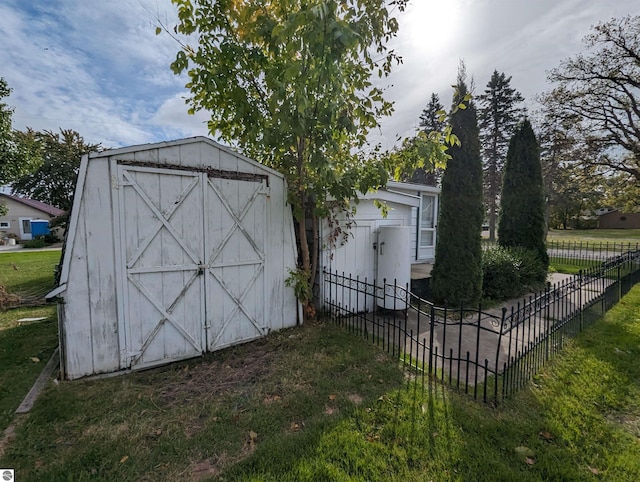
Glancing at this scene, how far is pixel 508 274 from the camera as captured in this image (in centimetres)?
690

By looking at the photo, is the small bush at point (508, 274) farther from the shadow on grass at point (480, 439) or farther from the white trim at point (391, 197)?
the shadow on grass at point (480, 439)

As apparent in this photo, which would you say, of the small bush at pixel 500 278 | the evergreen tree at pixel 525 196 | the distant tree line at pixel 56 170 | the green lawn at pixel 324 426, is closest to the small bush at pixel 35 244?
the distant tree line at pixel 56 170

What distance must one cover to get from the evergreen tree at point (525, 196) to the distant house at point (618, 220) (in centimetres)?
5213

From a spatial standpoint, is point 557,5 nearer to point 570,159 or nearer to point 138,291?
point 138,291

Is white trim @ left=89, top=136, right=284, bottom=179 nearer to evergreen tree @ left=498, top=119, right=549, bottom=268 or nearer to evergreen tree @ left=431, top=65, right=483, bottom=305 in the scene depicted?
evergreen tree @ left=431, top=65, right=483, bottom=305

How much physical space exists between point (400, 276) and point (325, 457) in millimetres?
3555

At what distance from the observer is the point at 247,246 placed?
4211mm

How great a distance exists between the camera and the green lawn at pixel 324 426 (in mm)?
2066

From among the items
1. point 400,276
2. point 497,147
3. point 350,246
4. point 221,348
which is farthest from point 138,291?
point 497,147

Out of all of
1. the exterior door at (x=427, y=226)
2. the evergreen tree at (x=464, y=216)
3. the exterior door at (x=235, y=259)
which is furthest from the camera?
the exterior door at (x=427, y=226)

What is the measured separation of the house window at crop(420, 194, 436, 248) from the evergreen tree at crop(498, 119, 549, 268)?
240 cm

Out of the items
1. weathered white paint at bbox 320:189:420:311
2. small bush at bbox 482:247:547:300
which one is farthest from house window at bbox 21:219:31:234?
small bush at bbox 482:247:547:300

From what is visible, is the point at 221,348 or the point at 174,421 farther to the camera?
the point at 221,348

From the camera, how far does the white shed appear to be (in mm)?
3127
